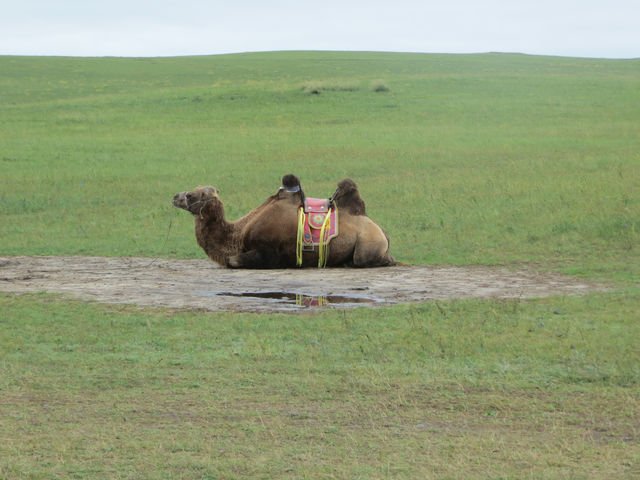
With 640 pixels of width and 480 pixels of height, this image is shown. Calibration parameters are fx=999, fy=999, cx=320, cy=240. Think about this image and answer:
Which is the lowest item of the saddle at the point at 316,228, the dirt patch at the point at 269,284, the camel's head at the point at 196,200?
the dirt patch at the point at 269,284

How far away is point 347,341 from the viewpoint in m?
8.35

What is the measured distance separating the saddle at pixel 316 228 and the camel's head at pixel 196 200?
4.24 ft

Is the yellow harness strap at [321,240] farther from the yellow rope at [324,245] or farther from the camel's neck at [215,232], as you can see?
the camel's neck at [215,232]

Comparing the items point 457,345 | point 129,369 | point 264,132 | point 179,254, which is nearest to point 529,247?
point 179,254

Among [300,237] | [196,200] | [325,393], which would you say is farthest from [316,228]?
[325,393]

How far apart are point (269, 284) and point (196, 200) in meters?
2.22

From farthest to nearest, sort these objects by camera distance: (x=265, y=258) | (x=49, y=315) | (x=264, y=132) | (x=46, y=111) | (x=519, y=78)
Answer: (x=519, y=78), (x=46, y=111), (x=264, y=132), (x=265, y=258), (x=49, y=315)

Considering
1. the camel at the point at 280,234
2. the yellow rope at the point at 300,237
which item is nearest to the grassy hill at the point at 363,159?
the camel at the point at 280,234

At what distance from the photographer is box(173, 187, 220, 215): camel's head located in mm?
13164

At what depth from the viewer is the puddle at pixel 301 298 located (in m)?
10.3

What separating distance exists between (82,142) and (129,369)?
79.7 feet

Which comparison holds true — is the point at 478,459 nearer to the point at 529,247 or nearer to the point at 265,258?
the point at 265,258

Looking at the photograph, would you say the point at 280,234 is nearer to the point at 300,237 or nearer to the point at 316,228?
the point at 300,237

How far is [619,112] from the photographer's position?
120 ft
